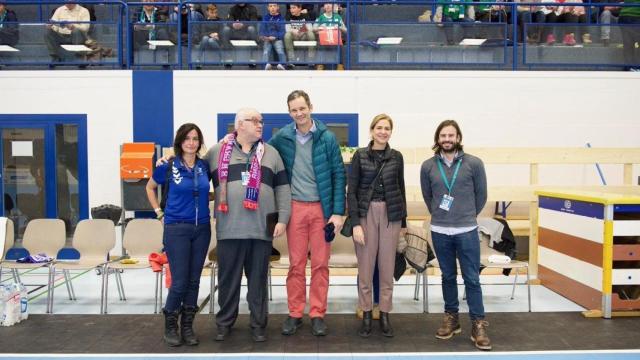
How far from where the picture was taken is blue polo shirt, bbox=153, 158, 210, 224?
384 centimetres

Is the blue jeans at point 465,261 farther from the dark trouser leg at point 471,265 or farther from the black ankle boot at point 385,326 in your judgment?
the black ankle boot at point 385,326

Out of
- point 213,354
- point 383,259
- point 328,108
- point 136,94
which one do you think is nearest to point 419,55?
point 328,108

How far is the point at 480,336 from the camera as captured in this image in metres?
3.90

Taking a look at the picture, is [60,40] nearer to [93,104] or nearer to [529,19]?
[93,104]

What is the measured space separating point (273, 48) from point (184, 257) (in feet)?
15.3

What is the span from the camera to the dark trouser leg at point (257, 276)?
4.00m

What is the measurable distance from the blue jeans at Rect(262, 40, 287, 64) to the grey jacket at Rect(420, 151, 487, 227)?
14.4ft

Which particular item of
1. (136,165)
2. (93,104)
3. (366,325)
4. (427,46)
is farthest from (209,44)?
(366,325)

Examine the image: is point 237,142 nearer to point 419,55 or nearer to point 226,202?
point 226,202

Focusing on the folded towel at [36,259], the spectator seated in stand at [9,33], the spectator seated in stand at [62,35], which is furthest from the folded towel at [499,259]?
the spectator seated in stand at [9,33]

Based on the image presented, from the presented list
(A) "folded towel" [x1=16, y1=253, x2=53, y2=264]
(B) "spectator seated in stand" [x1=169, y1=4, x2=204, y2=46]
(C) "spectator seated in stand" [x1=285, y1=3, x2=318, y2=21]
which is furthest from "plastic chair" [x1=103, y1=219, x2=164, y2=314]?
(C) "spectator seated in stand" [x1=285, y1=3, x2=318, y2=21]

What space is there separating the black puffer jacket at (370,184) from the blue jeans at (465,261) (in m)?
0.35

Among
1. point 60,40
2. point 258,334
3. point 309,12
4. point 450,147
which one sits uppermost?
point 309,12

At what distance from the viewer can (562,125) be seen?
782cm
